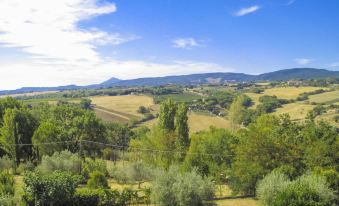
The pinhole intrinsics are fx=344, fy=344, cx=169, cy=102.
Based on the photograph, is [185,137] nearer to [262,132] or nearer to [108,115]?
[262,132]

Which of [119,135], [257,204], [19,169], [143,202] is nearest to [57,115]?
[119,135]

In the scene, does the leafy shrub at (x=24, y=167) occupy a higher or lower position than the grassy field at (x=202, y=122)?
higher

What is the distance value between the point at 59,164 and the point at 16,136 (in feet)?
47.4

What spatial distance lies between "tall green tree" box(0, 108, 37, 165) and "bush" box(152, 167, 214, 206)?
29388mm

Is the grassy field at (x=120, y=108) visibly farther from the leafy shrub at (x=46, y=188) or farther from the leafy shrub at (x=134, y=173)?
the leafy shrub at (x=46, y=188)

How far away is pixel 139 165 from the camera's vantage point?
45.4m

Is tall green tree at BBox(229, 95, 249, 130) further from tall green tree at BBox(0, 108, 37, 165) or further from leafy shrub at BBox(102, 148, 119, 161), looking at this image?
tall green tree at BBox(0, 108, 37, 165)

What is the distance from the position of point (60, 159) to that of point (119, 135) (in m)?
42.9

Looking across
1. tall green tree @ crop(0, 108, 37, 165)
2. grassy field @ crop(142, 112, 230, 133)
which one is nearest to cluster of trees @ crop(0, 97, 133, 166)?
tall green tree @ crop(0, 108, 37, 165)

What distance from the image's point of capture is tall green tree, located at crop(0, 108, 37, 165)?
50469mm

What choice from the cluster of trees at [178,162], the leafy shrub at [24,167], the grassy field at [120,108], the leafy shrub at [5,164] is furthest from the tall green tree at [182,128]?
the grassy field at [120,108]

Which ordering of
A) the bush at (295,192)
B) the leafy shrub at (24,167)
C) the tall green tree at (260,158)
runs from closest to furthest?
the bush at (295,192)
the tall green tree at (260,158)
the leafy shrub at (24,167)

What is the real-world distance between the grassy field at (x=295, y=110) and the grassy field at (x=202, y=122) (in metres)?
20.8

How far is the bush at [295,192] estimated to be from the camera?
24672 millimetres
